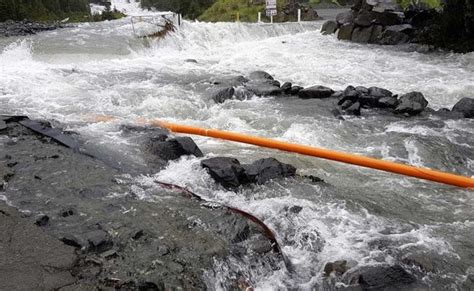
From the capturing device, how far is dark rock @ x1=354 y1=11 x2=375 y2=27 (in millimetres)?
19375

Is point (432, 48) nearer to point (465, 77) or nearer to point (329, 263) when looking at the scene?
point (465, 77)

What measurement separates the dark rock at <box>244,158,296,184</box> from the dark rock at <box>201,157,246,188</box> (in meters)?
0.14

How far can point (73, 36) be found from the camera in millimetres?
19859

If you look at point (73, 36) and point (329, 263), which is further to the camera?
point (73, 36)

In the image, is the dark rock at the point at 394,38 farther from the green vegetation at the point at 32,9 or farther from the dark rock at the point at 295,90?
the green vegetation at the point at 32,9

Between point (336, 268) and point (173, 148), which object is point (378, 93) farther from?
point (336, 268)

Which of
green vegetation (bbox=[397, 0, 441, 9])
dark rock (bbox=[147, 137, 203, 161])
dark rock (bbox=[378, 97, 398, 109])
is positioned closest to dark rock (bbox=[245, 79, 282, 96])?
dark rock (bbox=[378, 97, 398, 109])

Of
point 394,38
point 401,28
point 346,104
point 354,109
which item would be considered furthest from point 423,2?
point 354,109

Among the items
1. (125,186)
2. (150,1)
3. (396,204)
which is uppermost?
(150,1)

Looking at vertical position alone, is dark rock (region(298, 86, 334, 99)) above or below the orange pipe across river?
above

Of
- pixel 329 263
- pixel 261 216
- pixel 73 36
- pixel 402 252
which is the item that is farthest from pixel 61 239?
pixel 73 36

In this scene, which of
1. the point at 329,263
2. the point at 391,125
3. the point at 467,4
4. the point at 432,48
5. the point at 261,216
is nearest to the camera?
the point at 329,263

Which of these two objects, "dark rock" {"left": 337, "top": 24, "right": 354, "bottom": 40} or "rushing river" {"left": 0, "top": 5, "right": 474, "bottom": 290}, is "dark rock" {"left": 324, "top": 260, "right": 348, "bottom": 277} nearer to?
"rushing river" {"left": 0, "top": 5, "right": 474, "bottom": 290}

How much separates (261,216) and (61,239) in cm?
204
